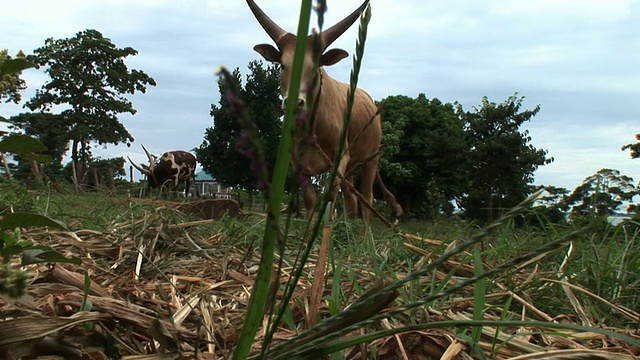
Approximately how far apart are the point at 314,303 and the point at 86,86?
181 ft

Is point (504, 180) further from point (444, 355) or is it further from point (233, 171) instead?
point (444, 355)

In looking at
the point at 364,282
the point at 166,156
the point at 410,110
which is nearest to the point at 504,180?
the point at 410,110

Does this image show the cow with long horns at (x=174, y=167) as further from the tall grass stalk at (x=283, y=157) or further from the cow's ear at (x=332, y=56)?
the tall grass stalk at (x=283, y=157)

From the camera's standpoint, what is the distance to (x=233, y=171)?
141ft

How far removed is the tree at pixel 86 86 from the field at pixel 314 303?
50.8 m

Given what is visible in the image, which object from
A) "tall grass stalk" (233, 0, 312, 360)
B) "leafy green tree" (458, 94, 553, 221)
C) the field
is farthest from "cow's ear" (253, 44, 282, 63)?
"leafy green tree" (458, 94, 553, 221)

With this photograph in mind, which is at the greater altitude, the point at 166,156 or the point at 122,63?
the point at 122,63

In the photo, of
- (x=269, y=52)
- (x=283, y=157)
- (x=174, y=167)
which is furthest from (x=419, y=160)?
(x=283, y=157)

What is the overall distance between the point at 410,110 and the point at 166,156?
25.0m

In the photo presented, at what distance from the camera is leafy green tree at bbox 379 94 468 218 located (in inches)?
1556

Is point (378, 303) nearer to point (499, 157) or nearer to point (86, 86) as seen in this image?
point (499, 157)

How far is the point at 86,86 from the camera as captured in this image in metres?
51.2

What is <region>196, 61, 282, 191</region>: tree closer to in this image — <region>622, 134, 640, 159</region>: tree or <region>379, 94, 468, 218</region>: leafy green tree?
<region>379, 94, 468, 218</region>: leafy green tree

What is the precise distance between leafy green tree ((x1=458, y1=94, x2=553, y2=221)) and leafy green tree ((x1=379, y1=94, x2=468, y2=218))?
278 centimetres
